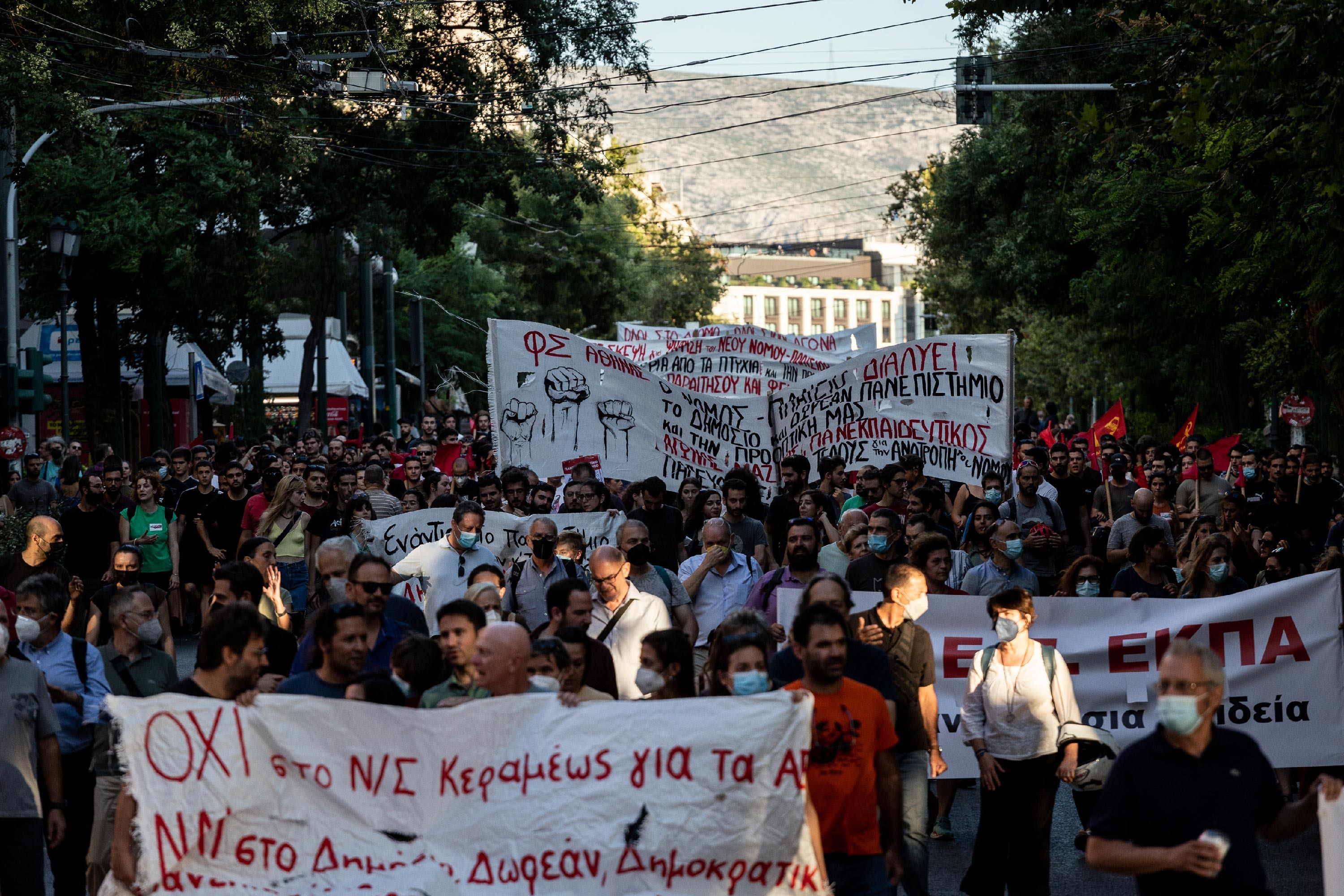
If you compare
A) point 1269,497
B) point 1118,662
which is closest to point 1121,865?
point 1118,662

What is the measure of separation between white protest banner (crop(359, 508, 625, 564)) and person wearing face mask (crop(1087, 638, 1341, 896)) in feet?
22.0

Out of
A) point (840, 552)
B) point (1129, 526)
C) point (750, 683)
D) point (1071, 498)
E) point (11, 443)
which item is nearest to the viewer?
point (750, 683)

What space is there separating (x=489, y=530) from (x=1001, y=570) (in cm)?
377

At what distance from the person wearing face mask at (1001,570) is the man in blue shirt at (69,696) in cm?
460

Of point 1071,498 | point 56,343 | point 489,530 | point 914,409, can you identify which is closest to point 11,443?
point 489,530

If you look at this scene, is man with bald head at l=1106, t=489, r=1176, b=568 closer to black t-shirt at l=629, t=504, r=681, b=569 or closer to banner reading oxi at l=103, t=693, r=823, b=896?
black t-shirt at l=629, t=504, r=681, b=569

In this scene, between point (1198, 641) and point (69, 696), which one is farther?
point (1198, 641)

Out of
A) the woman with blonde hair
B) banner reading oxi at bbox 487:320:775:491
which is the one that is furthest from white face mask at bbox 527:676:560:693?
banner reading oxi at bbox 487:320:775:491

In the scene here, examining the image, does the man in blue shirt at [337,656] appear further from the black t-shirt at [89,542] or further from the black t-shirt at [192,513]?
the black t-shirt at [192,513]

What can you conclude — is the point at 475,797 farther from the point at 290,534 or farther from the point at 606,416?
the point at 606,416

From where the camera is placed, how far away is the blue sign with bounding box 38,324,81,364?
30516 millimetres

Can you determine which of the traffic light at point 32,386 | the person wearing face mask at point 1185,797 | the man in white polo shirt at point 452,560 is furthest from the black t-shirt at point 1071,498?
the traffic light at point 32,386

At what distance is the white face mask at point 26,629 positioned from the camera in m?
7.02

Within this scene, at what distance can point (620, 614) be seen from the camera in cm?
856
